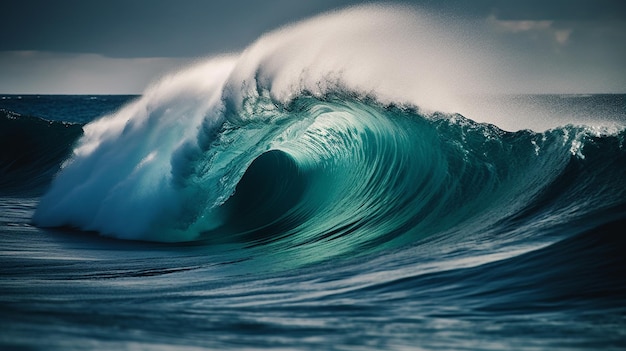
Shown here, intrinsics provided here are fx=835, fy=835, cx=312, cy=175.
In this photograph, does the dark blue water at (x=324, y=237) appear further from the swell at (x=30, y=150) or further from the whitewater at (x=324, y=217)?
the swell at (x=30, y=150)

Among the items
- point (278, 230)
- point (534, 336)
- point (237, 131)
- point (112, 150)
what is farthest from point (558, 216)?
point (112, 150)

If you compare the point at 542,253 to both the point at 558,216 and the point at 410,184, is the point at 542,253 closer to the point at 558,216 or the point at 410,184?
the point at 558,216

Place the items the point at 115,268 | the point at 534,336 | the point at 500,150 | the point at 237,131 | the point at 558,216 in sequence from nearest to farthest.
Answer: the point at 534,336
the point at 558,216
the point at 115,268
the point at 500,150
the point at 237,131

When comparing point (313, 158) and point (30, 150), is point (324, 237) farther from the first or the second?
point (30, 150)

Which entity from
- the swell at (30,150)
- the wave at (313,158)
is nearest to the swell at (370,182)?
the wave at (313,158)

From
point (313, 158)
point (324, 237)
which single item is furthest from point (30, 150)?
point (324, 237)
